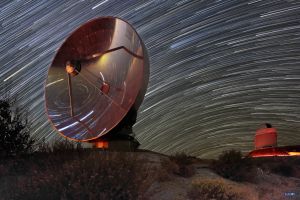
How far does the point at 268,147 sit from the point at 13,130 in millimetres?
8376

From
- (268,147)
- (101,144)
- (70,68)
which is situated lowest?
(101,144)

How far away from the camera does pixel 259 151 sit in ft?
49.2

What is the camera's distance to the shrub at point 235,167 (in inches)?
517

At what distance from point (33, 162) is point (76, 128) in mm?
2473

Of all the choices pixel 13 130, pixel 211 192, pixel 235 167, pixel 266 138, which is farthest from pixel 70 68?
pixel 266 138

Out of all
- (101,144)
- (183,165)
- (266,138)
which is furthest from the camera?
(266,138)

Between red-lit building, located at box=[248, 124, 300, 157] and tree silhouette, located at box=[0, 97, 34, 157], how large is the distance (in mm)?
7211

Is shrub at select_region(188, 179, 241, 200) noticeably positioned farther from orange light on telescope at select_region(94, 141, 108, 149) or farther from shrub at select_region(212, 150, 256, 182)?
orange light on telescope at select_region(94, 141, 108, 149)

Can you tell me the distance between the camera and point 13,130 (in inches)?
628

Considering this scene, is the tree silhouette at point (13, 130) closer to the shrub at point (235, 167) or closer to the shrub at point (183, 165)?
the shrub at point (183, 165)

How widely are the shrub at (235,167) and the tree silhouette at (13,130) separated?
582cm

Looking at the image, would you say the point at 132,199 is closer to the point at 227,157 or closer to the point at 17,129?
the point at 227,157

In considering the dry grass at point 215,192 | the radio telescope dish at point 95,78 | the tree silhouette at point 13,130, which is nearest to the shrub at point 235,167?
the dry grass at point 215,192

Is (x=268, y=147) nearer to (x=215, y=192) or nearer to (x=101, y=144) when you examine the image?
(x=215, y=192)
